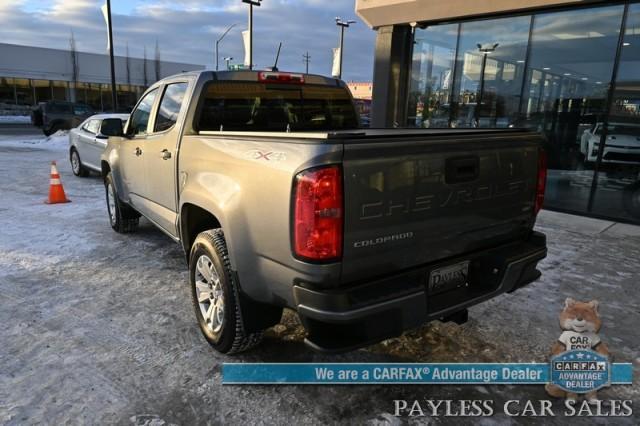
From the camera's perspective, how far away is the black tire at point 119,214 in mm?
5746

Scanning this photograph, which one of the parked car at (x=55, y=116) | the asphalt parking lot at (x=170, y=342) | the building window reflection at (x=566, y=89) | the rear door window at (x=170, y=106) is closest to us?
the asphalt parking lot at (x=170, y=342)

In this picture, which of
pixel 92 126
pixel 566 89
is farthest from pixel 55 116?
pixel 566 89

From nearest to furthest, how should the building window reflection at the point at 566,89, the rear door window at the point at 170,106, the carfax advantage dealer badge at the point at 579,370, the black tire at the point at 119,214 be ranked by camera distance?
the carfax advantage dealer badge at the point at 579,370, the rear door window at the point at 170,106, the black tire at the point at 119,214, the building window reflection at the point at 566,89

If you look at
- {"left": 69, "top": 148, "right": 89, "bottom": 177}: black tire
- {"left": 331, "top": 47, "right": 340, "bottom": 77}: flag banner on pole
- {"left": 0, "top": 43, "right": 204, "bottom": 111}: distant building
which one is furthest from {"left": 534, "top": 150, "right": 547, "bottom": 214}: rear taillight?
{"left": 0, "top": 43, "right": 204, "bottom": 111}: distant building

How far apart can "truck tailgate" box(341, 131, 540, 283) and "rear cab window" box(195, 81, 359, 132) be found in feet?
5.96

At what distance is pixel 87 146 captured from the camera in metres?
9.98

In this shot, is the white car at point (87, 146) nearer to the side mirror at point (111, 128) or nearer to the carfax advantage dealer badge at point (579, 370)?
the side mirror at point (111, 128)

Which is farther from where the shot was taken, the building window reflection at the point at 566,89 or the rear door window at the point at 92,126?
the rear door window at the point at 92,126

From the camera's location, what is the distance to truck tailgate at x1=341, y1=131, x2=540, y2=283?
223 cm

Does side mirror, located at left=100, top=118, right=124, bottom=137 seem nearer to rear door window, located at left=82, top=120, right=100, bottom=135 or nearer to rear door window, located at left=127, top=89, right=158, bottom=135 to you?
rear door window, located at left=127, top=89, right=158, bottom=135

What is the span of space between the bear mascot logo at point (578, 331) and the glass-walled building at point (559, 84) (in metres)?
6.17

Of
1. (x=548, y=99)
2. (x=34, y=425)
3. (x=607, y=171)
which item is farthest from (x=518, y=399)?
(x=548, y=99)

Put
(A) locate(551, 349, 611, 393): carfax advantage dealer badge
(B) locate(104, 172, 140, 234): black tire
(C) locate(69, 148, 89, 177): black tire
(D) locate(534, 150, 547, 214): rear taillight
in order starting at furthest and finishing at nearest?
(C) locate(69, 148, 89, 177): black tire → (B) locate(104, 172, 140, 234): black tire → (D) locate(534, 150, 547, 214): rear taillight → (A) locate(551, 349, 611, 393): carfax advantage dealer badge

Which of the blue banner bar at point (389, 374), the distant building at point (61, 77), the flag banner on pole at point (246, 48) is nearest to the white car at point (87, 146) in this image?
the blue banner bar at point (389, 374)
